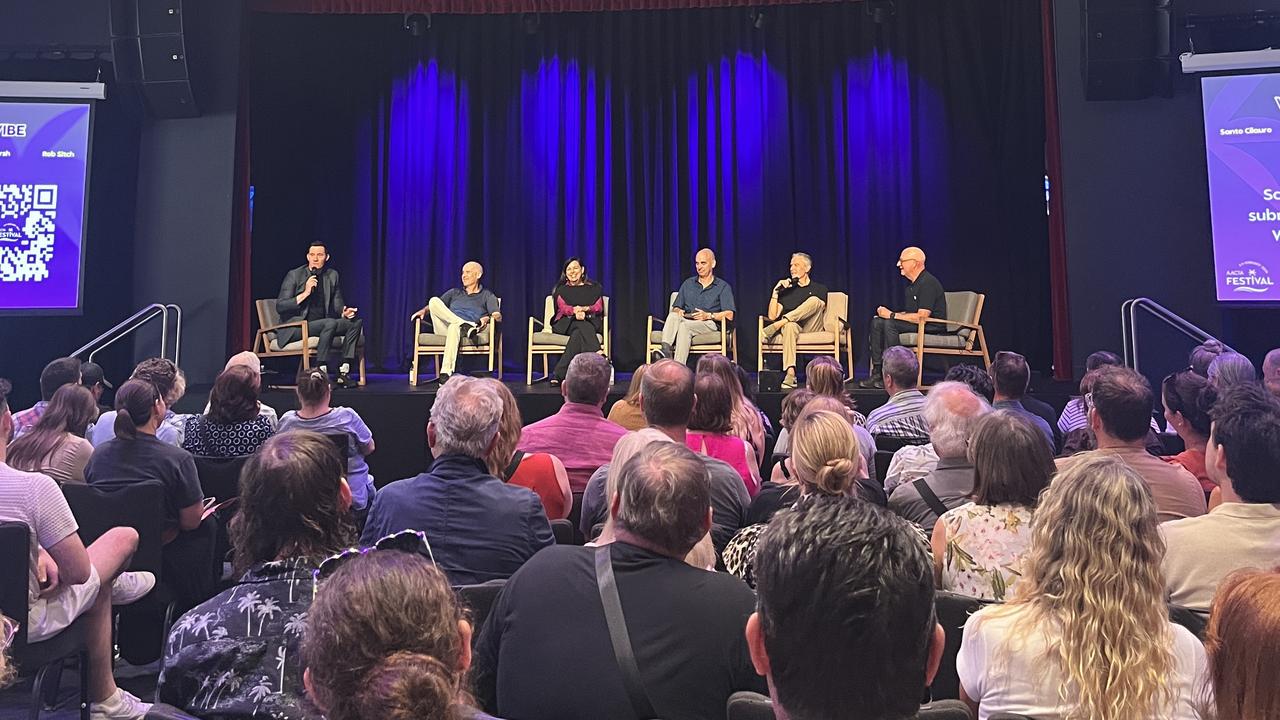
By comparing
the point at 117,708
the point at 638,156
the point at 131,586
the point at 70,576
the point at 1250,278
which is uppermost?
the point at 638,156

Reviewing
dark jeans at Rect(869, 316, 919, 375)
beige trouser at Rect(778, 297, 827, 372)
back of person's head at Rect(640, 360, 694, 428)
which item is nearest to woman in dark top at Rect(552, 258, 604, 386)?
beige trouser at Rect(778, 297, 827, 372)

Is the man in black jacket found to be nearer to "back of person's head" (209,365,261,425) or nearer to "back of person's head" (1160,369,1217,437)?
"back of person's head" (209,365,261,425)

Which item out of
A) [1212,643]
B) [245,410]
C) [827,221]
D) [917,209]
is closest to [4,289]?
[245,410]

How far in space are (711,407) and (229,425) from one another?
72.3 inches

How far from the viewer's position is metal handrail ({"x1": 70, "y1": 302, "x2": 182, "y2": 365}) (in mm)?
7011

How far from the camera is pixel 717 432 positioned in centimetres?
330

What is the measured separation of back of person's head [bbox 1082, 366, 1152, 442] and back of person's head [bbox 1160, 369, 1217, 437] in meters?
0.62

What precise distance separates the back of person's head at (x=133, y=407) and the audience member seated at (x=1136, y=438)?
2778 millimetres

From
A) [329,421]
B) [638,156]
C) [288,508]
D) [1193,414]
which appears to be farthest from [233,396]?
[638,156]

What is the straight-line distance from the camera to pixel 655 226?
30.3 ft

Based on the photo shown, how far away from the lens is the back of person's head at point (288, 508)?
173 cm

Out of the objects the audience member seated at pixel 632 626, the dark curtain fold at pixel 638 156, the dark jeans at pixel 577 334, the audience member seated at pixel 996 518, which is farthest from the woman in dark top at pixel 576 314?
the audience member seated at pixel 632 626

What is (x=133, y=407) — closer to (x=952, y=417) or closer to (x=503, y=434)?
(x=503, y=434)

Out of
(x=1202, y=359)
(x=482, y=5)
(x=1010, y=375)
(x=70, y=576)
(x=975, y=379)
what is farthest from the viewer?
(x=482, y=5)
